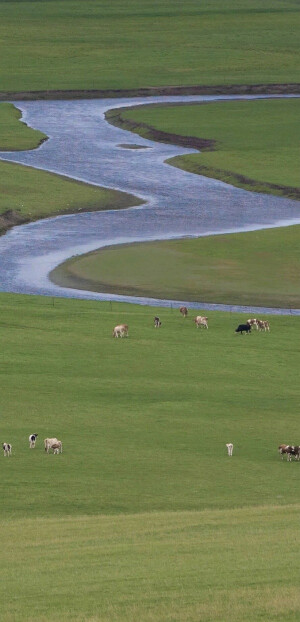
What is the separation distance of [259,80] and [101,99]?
18876 millimetres

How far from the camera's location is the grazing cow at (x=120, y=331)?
49.2m

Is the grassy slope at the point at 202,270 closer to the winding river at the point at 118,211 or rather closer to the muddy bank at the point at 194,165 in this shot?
the winding river at the point at 118,211

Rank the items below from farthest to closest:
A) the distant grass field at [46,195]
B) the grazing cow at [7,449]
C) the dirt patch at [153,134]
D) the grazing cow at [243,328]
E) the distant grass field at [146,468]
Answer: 1. the dirt patch at [153,134]
2. the distant grass field at [46,195]
3. the grazing cow at [243,328]
4. the grazing cow at [7,449]
5. the distant grass field at [146,468]

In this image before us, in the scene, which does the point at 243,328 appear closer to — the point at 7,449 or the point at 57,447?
the point at 57,447

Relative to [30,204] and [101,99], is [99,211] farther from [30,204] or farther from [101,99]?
[101,99]

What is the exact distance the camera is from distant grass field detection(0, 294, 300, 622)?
2047 centimetres

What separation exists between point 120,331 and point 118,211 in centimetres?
3494

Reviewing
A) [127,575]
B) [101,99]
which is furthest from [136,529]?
[101,99]

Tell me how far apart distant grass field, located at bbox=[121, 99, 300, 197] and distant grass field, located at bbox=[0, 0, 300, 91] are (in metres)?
18.3

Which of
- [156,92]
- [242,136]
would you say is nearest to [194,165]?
[242,136]

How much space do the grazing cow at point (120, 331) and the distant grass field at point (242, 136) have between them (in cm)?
4113

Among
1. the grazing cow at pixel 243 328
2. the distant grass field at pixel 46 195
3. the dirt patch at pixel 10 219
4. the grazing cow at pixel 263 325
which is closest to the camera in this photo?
the grazing cow at pixel 243 328

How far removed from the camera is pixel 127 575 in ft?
70.1

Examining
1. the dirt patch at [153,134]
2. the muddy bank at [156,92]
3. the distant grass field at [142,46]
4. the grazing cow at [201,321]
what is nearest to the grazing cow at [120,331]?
the grazing cow at [201,321]
